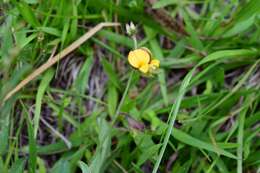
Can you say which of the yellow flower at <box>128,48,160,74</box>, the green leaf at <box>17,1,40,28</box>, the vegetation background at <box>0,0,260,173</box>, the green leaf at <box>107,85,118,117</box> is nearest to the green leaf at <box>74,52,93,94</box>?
the vegetation background at <box>0,0,260,173</box>

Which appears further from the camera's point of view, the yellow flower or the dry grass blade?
the dry grass blade

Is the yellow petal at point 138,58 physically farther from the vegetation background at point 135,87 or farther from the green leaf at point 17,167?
the green leaf at point 17,167

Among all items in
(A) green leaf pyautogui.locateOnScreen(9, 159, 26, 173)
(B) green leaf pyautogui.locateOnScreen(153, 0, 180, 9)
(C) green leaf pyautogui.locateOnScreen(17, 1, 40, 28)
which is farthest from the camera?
(B) green leaf pyautogui.locateOnScreen(153, 0, 180, 9)

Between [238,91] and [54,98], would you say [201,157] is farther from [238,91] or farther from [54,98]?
[54,98]

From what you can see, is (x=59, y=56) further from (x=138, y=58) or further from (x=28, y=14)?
(x=138, y=58)

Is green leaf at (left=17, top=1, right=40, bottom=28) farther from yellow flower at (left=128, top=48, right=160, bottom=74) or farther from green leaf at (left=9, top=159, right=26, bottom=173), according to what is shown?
green leaf at (left=9, top=159, right=26, bottom=173)

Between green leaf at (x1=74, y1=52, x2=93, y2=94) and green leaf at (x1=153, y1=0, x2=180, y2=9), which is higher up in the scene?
green leaf at (x1=153, y1=0, x2=180, y2=9)

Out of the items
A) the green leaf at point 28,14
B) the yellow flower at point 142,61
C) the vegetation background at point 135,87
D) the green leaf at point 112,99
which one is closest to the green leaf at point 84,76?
the vegetation background at point 135,87
